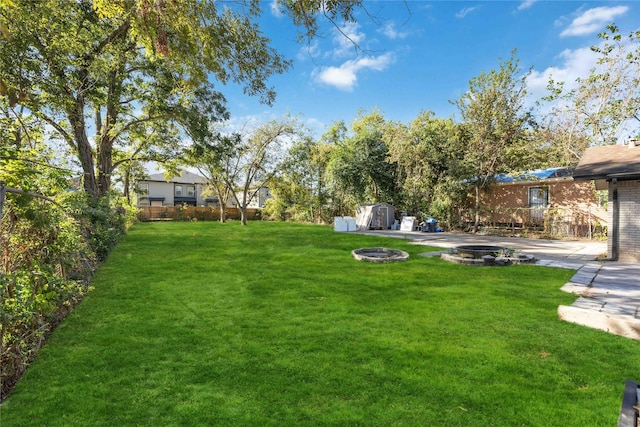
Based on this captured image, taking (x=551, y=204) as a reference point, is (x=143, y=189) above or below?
above

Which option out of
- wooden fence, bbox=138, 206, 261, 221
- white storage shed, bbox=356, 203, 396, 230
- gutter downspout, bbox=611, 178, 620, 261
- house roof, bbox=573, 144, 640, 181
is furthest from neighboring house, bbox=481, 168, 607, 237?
wooden fence, bbox=138, 206, 261, 221

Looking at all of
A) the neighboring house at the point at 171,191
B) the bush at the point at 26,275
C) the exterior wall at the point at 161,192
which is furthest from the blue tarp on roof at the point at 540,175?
the exterior wall at the point at 161,192

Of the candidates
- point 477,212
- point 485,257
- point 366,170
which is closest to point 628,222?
point 485,257

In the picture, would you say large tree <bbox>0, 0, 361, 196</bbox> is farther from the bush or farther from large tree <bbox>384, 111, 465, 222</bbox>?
large tree <bbox>384, 111, 465, 222</bbox>

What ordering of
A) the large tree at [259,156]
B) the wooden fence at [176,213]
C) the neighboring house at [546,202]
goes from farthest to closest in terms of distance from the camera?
the wooden fence at [176,213]
the large tree at [259,156]
the neighboring house at [546,202]

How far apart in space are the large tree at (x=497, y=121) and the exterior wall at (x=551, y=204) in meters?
1.46

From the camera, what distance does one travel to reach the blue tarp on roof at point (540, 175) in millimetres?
14984

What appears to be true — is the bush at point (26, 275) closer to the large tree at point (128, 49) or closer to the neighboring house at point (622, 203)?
the large tree at point (128, 49)

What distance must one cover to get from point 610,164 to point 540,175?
24.1 feet

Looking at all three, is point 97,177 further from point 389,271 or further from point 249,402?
point 249,402

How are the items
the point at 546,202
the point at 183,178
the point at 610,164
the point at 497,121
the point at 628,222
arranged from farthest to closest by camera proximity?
the point at 183,178 → the point at 546,202 → the point at 497,121 → the point at 610,164 → the point at 628,222

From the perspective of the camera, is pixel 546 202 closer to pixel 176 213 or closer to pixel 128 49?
pixel 128 49

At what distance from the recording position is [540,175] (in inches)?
616

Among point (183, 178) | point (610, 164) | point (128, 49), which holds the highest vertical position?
point (183, 178)
